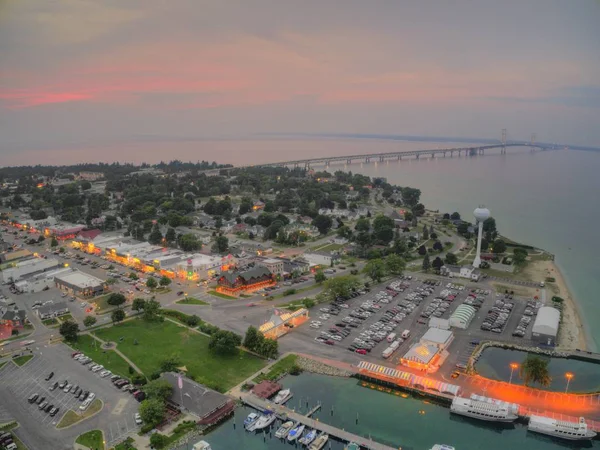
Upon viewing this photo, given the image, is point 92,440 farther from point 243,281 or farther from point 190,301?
point 243,281

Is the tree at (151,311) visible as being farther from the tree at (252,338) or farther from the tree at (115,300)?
the tree at (252,338)

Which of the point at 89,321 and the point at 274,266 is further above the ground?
the point at 274,266

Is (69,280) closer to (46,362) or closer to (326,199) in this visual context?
(46,362)

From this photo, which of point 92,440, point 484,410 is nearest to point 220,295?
point 92,440

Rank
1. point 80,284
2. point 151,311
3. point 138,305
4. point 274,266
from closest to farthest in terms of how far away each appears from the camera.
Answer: point 151,311
point 138,305
point 80,284
point 274,266

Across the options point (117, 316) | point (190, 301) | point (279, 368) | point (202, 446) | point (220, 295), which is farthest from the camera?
point (220, 295)

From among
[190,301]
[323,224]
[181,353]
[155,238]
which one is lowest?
[181,353]

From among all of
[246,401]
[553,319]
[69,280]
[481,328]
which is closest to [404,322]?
[481,328]
